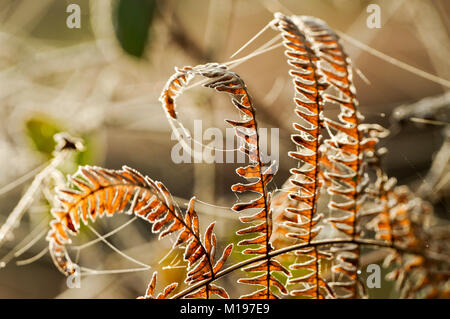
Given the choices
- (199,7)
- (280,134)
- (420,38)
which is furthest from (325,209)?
(199,7)

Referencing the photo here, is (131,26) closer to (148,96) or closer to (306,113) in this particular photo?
(148,96)

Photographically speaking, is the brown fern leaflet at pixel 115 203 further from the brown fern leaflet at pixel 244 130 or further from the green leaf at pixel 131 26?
the green leaf at pixel 131 26

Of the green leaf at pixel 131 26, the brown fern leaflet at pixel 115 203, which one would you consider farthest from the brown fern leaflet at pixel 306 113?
the green leaf at pixel 131 26

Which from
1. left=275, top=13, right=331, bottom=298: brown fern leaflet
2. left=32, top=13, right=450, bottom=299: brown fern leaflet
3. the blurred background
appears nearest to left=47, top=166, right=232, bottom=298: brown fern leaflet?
left=32, top=13, right=450, bottom=299: brown fern leaflet

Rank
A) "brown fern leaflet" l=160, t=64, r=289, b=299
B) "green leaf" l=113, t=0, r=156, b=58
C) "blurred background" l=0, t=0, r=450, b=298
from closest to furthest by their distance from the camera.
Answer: "brown fern leaflet" l=160, t=64, r=289, b=299
"green leaf" l=113, t=0, r=156, b=58
"blurred background" l=0, t=0, r=450, b=298

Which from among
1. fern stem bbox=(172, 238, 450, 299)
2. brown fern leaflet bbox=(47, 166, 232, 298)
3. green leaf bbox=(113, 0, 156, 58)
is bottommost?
fern stem bbox=(172, 238, 450, 299)

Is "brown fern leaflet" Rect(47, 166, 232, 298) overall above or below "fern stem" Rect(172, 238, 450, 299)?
above

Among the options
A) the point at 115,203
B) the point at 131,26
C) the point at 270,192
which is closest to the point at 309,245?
the point at 270,192

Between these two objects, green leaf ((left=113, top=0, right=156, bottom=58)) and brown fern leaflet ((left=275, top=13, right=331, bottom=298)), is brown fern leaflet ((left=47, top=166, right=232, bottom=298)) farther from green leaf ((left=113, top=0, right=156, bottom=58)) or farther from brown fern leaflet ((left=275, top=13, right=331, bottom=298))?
green leaf ((left=113, top=0, right=156, bottom=58))
